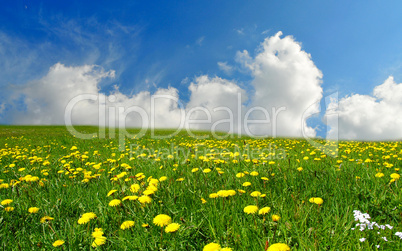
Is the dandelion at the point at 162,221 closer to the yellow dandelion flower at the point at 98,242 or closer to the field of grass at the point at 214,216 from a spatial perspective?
the field of grass at the point at 214,216

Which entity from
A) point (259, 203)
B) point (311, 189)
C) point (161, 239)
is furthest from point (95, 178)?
point (311, 189)

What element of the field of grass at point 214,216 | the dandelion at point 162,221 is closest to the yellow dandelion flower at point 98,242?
the field of grass at point 214,216

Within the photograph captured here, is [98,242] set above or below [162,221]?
below

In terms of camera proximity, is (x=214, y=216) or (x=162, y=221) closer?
(x=162, y=221)

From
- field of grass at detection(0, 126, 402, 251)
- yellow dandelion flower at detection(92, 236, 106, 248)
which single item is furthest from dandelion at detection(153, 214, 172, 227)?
yellow dandelion flower at detection(92, 236, 106, 248)

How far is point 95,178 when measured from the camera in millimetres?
3717

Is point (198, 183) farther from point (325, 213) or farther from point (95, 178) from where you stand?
point (95, 178)

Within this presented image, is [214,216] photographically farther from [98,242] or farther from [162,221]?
[98,242]

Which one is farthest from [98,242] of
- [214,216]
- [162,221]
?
[214,216]

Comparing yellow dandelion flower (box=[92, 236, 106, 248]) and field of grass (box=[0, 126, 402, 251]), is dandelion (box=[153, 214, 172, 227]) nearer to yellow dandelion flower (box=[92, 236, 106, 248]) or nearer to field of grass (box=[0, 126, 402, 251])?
field of grass (box=[0, 126, 402, 251])

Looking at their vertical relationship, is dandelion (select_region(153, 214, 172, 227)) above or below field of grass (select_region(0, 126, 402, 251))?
above

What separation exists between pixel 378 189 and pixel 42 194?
4.35 metres

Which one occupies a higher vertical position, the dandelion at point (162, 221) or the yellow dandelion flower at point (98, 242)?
the dandelion at point (162, 221)

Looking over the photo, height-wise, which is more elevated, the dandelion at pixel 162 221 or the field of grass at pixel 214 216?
the dandelion at pixel 162 221
